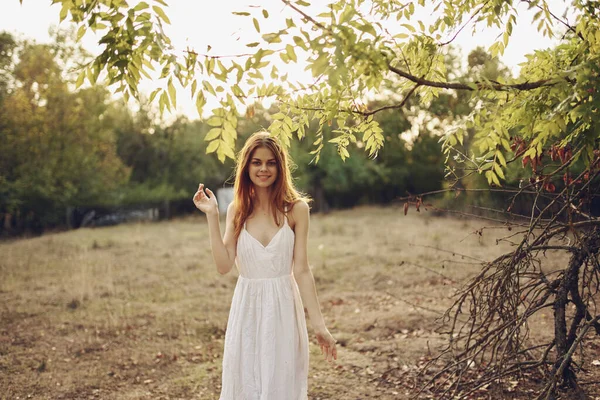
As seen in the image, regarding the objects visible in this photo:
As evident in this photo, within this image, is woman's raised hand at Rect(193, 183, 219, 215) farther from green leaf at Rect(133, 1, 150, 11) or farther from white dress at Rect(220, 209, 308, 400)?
green leaf at Rect(133, 1, 150, 11)

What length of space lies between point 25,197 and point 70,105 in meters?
4.12

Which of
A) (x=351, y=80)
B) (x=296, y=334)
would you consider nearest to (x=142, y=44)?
(x=351, y=80)

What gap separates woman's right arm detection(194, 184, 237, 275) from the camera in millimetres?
2973

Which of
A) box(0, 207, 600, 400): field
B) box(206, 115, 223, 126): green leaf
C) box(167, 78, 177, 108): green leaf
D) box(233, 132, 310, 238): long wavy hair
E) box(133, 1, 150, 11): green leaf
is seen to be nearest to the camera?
box(133, 1, 150, 11): green leaf

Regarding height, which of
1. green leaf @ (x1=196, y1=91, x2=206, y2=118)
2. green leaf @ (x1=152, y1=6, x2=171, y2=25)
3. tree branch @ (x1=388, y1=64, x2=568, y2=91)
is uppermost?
green leaf @ (x1=152, y1=6, x2=171, y2=25)

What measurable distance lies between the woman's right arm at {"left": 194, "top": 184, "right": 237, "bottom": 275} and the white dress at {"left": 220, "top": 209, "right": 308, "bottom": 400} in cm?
8

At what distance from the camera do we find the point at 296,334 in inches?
120

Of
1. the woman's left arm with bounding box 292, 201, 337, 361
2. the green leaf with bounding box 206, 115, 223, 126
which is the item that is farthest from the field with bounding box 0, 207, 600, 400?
the green leaf with bounding box 206, 115, 223, 126

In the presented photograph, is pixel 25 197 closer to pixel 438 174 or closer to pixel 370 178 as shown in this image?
pixel 370 178

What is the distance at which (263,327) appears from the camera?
9.75 ft

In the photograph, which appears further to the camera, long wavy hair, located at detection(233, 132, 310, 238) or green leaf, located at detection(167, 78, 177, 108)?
long wavy hair, located at detection(233, 132, 310, 238)

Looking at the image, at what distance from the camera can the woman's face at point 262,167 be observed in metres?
3.05

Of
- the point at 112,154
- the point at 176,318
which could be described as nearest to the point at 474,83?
the point at 176,318

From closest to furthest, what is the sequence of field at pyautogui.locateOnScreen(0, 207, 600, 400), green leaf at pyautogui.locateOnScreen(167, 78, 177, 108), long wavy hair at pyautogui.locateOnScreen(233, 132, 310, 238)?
green leaf at pyautogui.locateOnScreen(167, 78, 177, 108) → long wavy hair at pyautogui.locateOnScreen(233, 132, 310, 238) → field at pyautogui.locateOnScreen(0, 207, 600, 400)
